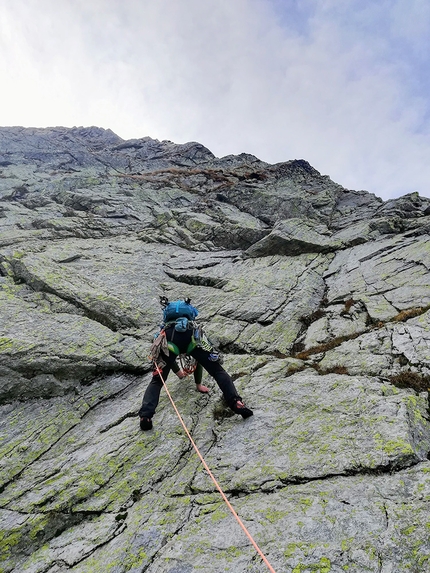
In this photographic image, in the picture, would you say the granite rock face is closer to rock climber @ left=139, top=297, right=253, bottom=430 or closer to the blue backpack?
→ rock climber @ left=139, top=297, right=253, bottom=430

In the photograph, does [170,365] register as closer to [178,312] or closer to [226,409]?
[178,312]

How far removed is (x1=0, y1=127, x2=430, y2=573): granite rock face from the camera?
5234mm

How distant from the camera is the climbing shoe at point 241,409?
820cm

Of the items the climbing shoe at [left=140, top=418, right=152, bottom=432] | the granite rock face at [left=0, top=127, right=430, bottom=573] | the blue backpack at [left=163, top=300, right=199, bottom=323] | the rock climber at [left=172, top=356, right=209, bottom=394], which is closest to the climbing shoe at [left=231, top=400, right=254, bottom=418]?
the granite rock face at [left=0, top=127, right=430, bottom=573]

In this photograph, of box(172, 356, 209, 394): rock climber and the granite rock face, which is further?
box(172, 356, 209, 394): rock climber

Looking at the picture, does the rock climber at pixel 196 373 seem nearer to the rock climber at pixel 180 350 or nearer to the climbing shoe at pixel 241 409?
the rock climber at pixel 180 350

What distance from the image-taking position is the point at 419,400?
7340 mm

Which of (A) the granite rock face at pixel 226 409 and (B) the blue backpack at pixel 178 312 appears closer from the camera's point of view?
(A) the granite rock face at pixel 226 409

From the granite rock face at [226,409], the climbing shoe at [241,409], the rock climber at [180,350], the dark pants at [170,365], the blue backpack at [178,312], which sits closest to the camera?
the granite rock face at [226,409]

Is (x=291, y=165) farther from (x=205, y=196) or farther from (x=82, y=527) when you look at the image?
(x=82, y=527)

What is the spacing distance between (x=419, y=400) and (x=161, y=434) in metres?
6.32

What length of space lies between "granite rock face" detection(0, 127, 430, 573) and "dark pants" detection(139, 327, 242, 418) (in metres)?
0.67

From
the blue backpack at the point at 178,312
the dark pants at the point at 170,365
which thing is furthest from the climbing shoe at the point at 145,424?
the blue backpack at the point at 178,312

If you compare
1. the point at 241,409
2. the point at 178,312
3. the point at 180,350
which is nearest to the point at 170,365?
the point at 180,350
